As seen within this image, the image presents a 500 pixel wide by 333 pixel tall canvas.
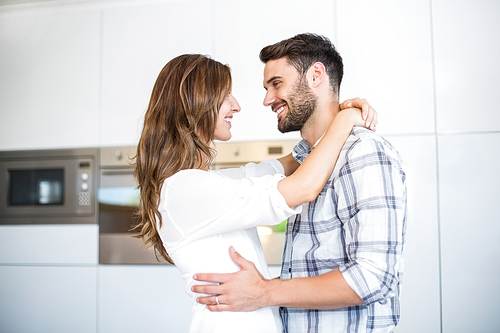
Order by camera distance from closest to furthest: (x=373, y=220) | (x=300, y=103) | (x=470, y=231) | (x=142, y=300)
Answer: (x=373, y=220) → (x=300, y=103) → (x=470, y=231) → (x=142, y=300)

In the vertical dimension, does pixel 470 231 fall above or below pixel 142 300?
above

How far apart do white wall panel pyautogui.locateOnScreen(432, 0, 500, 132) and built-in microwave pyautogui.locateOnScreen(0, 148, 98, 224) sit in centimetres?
205

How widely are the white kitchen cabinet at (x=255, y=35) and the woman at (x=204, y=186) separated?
107 cm

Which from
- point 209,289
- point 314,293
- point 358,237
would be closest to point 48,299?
point 209,289

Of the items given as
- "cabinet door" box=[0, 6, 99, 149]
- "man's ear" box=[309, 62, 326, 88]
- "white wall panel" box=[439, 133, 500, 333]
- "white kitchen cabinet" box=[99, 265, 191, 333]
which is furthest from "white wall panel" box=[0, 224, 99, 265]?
"white wall panel" box=[439, 133, 500, 333]

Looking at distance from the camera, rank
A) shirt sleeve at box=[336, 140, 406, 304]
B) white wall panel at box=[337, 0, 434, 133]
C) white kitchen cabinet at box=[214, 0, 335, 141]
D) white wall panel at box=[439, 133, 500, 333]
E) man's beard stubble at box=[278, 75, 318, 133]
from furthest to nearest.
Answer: white kitchen cabinet at box=[214, 0, 335, 141] < white wall panel at box=[337, 0, 434, 133] < white wall panel at box=[439, 133, 500, 333] < man's beard stubble at box=[278, 75, 318, 133] < shirt sleeve at box=[336, 140, 406, 304]

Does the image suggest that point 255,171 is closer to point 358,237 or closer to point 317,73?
point 317,73

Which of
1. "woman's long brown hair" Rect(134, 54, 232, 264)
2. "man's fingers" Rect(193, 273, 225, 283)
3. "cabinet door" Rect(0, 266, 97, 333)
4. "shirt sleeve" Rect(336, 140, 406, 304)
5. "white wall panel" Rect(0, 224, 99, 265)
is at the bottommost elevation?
"cabinet door" Rect(0, 266, 97, 333)

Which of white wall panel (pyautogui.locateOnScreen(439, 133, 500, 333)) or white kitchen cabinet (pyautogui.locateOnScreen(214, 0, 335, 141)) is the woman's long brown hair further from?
white wall panel (pyautogui.locateOnScreen(439, 133, 500, 333))

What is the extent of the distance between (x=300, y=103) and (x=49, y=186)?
194 centimetres

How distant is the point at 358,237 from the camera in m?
0.94

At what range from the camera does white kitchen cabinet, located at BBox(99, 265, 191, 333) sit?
2.26 metres

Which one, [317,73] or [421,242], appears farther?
[421,242]

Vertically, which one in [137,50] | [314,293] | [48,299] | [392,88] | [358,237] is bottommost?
[48,299]
